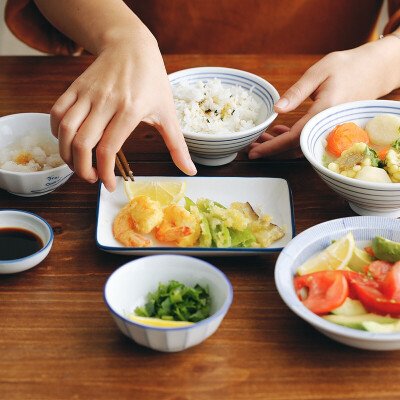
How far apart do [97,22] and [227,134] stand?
1.82 ft

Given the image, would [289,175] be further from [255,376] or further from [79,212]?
[255,376]

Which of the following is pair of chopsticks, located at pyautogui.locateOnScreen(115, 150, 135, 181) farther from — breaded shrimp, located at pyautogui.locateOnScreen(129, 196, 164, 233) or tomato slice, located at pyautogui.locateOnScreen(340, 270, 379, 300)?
tomato slice, located at pyautogui.locateOnScreen(340, 270, 379, 300)

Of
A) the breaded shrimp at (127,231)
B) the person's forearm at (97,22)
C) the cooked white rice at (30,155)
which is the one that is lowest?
the breaded shrimp at (127,231)

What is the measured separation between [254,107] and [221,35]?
0.78 metres

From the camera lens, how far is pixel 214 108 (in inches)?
64.4

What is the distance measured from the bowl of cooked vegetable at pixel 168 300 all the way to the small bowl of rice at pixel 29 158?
0.47 m

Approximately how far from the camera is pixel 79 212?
143 centimetres

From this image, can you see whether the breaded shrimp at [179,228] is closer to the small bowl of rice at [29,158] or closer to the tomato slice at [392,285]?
the small bowl of rice at [29,158]

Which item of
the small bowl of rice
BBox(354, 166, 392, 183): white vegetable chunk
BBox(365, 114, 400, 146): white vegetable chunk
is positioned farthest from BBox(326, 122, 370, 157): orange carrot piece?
the small bowl of rice

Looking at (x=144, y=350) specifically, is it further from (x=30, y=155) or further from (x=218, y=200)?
(x=30, y=155)

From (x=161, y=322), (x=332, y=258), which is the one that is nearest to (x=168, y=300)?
(x=161, y=322)

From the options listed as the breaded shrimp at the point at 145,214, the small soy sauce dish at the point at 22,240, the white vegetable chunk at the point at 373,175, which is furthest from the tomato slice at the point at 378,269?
the small soy sauce dish at the point at 22,240

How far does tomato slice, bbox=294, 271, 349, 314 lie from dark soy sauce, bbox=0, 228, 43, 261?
2.04 ft

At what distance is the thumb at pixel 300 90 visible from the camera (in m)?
1.57
